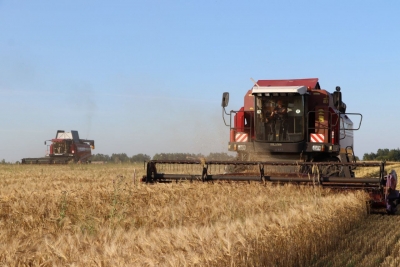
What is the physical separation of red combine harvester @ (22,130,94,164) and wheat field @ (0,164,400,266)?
100 ft

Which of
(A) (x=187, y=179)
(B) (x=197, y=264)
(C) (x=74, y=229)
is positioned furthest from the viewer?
(A) (x=187, y=179)

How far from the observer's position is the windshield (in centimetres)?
1302

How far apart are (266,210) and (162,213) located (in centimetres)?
137

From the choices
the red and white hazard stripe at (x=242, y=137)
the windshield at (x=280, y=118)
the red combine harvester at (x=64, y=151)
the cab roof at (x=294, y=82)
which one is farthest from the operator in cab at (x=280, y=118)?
the red combine harvester at (x=64, y=151)

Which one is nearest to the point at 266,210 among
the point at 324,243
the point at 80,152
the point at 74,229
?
the point at 324,243

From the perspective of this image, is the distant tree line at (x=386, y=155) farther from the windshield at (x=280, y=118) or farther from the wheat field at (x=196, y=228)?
the wheat field at (x=196, y=228)

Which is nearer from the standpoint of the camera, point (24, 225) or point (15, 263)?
point (15, 263)

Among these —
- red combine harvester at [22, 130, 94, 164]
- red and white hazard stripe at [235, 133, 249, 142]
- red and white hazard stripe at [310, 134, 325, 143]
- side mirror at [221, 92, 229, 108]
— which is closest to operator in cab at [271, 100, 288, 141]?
red and white hazard stripe at [310, 134, 325, 143]

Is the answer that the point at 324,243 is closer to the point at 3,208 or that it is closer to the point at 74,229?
the point at 74,229

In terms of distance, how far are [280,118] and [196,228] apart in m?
8.43

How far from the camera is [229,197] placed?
856cm

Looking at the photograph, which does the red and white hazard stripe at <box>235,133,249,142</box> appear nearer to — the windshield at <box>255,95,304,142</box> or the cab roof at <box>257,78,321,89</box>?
the windshield at <box>255,95,304,142</box>

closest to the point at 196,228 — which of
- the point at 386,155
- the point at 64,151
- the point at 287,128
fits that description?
the point at 287,128

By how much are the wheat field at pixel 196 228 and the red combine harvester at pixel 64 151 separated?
30488 millimetres
